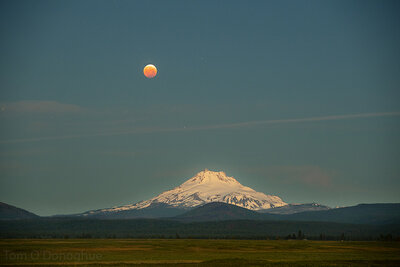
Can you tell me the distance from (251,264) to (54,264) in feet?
151

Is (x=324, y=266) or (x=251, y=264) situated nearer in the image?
(x=324, y=266)

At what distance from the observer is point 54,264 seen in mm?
118875

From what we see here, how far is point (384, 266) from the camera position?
4668 inches

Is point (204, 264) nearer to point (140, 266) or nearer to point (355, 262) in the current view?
point (140, 266)

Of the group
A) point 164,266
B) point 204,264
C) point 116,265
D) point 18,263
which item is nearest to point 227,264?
point 204,264

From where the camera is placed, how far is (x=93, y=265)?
4592 inches

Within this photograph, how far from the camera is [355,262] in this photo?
129500 millimetres

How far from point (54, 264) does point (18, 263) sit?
8427 millimetres

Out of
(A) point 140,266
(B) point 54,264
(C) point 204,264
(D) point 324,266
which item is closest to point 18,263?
(B) point 54,264

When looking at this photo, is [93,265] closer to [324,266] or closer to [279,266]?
[279,266]

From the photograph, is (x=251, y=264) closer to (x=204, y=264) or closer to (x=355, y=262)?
(x=204, y=264)

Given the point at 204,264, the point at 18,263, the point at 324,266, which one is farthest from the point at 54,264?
the point at 324,266

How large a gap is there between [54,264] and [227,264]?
131ft

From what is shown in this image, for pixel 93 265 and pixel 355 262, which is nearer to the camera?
pixel 93 265
